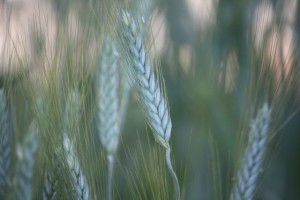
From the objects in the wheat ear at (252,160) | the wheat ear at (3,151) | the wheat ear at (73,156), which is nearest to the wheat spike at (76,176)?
the wheat ear at (73,156)

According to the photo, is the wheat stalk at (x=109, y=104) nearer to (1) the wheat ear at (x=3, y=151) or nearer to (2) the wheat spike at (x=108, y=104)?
(2) the wheat spike at (x=108, y=104)

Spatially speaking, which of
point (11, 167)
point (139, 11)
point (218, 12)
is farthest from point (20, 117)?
point (218, 12)

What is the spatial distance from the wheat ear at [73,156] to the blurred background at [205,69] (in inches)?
2.3

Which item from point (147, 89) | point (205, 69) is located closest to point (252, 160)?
point (147, 89)

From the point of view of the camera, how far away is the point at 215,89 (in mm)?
1047

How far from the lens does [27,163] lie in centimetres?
80

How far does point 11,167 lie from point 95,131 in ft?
1.09

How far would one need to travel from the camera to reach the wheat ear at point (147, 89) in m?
0.71

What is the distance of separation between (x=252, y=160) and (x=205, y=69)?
31 cm

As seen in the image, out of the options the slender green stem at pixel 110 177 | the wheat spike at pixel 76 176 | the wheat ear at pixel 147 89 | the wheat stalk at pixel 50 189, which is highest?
the wheat ear at pixel 147 89

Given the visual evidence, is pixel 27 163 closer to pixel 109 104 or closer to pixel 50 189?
pixel 50 189

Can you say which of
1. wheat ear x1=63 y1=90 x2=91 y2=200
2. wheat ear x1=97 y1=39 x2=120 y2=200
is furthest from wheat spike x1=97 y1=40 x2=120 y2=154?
wheat ear x1=63 y1=90 x2=91 y2=200

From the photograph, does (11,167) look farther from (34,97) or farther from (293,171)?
(293,171)

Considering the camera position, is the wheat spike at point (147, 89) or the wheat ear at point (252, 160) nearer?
the wheat spike at point (147, 89)
